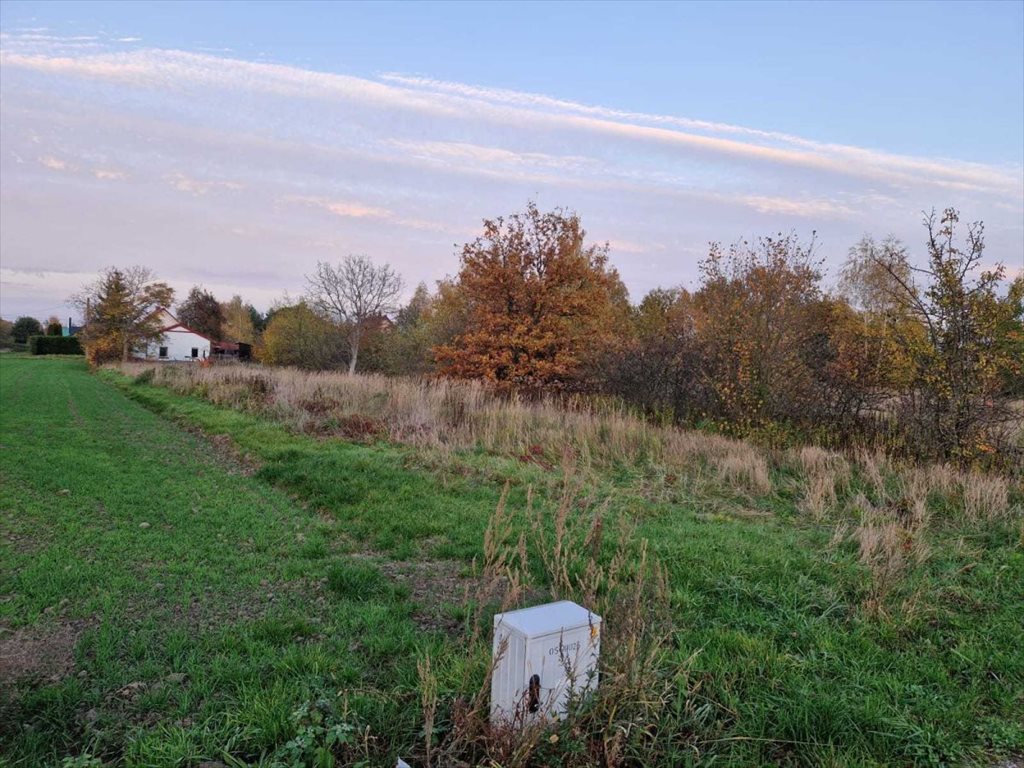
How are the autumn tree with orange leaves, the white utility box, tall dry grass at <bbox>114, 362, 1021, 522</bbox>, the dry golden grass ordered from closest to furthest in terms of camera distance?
the white utility box, the dry golden grass, tall dry grass at <bbox>114, 362, 1021, 522</bbox>, the autumn tree with orange leaves

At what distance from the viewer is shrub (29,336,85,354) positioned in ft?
210

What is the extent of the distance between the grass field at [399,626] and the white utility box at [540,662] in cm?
18

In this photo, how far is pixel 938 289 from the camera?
910cm

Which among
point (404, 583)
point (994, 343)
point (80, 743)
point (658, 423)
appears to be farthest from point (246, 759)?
point (658, 423)

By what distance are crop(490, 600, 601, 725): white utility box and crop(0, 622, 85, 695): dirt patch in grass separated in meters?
2.50

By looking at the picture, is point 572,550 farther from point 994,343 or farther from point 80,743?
point 994,343

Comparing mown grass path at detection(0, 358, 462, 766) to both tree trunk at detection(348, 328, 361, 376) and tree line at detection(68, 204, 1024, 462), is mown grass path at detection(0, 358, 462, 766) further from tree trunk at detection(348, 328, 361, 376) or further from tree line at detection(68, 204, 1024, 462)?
tree trunk at detection(348, 328, 361, 376)

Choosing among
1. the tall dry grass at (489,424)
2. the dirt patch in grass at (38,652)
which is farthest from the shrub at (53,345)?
the dirt patch in grass at (38,652)

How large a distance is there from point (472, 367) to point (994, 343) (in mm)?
13312

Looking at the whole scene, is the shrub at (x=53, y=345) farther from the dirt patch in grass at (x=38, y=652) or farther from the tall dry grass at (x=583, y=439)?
the dirt patch in grass at (x=38, y=652)

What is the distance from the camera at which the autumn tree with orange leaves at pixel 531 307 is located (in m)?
18.8

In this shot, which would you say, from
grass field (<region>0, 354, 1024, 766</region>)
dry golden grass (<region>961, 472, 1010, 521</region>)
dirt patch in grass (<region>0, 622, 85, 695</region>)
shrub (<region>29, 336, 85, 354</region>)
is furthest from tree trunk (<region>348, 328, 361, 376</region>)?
shrub (<region>29, 336, 85, 354</region>)

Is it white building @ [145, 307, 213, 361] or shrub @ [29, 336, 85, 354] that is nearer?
shrub @ [29, 336, 85, 354]

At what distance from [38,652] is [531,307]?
16.7 meters
